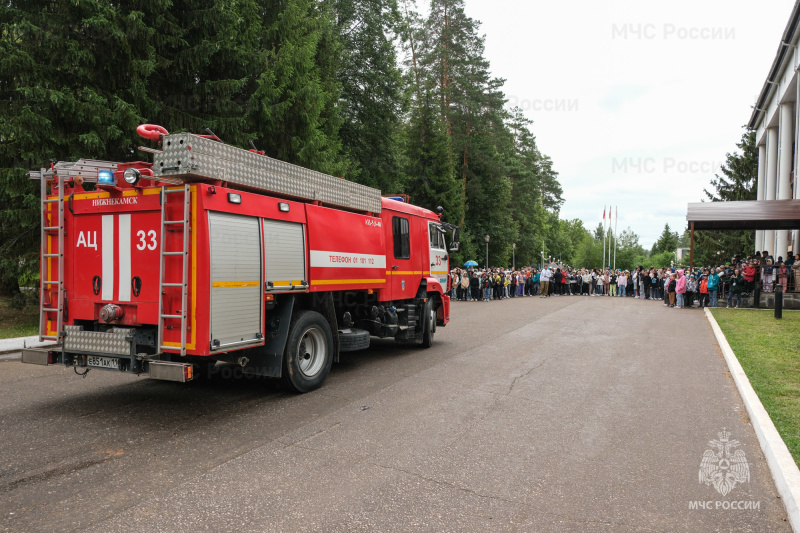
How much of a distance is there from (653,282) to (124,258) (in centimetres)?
2810

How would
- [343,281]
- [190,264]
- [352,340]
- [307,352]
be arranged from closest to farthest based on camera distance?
1. [190,264]
2. [307,352]
3. [343,281]
4. [352,340]

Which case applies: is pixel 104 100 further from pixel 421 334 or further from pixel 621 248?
pixel 621 248

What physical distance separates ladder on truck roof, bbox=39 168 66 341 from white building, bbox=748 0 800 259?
30713mm

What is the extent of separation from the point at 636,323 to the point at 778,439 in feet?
38.9

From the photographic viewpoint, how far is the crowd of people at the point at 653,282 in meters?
21.7

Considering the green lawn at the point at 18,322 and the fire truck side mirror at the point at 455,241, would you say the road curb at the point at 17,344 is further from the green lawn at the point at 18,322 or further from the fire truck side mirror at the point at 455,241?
the fire truck side mirror at the point at 455,241

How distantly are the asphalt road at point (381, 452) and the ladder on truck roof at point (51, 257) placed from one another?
1.04m

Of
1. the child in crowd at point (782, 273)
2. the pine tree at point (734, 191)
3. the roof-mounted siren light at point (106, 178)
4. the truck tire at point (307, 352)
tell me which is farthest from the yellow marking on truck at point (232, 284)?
the pine tree at point (734, 191)

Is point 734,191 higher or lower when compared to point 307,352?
higher

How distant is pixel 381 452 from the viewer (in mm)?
4844

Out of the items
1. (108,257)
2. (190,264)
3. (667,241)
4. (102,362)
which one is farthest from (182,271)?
(667,241)

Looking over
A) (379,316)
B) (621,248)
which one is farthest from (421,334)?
(621,248)

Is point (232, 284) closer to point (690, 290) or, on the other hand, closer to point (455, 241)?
point (455, 241)

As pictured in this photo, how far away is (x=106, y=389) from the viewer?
280 inches
